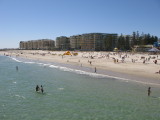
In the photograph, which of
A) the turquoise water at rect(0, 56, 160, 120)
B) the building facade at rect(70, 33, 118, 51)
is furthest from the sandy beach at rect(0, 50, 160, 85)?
the building facade at rect(70, 33, 118, 51)

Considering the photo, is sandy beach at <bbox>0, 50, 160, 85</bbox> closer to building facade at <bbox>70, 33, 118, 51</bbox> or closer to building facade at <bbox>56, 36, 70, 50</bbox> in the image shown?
building facade at <bbox>70, 33, 118, 51</bbox>

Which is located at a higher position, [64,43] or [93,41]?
[93,41]

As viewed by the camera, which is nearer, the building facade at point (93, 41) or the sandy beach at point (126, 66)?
the sandy beach at point (126, 66)

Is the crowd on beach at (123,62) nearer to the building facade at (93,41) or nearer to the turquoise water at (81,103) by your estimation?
the turquoise water at (81,103)

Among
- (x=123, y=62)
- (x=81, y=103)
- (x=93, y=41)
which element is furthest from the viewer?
(x=93, y=41)

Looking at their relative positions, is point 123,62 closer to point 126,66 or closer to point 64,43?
point 126,66

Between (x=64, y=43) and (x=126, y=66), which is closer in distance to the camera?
(x=126, y=66)

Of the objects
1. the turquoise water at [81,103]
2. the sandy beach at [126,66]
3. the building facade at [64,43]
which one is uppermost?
the building facade at [64,43]

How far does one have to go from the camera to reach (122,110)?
51.3 feet

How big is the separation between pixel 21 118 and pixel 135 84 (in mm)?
15101

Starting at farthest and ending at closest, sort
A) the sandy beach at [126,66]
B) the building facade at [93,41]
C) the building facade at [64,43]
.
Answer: the building facade at [64,43] < the building facade at [93,41] < the sandy beach at [126,66]

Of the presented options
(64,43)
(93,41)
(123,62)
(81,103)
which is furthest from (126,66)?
(64,43)

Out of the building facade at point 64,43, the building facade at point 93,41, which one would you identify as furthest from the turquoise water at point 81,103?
the building facade at point 64,43

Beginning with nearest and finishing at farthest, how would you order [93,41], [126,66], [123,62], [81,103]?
[81,103] → [126,66] → [123,62] → [93,41]
